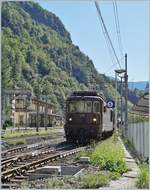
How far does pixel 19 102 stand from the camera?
3398 inches

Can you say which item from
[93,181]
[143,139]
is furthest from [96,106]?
[93,181]

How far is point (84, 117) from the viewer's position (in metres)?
25.8

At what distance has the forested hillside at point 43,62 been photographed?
6031 cm

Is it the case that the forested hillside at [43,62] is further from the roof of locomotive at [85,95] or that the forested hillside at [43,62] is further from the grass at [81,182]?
the roof of locomotive at [85,95]

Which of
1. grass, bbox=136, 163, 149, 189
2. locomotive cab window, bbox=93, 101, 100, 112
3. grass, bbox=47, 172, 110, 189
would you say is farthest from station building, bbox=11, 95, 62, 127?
grass, bbox=136, 163, 149, 189

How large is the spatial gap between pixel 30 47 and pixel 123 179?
363 feet

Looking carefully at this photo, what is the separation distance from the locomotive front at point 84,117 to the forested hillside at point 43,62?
615 cm

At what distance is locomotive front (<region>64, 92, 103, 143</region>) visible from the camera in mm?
25688

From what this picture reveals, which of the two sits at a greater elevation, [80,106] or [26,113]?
[80,106]

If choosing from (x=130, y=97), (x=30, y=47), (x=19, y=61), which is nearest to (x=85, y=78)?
(x=130, y=97)

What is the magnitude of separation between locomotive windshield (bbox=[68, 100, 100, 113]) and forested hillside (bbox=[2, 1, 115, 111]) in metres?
6.09

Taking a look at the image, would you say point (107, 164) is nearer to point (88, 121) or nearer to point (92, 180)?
point (92, 180)

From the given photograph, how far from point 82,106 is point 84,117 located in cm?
66

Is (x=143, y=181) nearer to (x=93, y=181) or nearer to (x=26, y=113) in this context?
(x=93, y=181)
